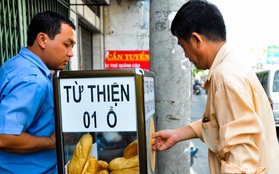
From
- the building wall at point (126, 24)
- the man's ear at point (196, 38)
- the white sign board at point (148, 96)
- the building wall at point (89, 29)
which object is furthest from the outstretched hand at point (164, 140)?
the building wall at point (126, 24)

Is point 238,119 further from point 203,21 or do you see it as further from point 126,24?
point 126,24

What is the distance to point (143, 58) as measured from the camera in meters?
6.75

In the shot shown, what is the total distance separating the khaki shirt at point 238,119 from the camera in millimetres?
1113

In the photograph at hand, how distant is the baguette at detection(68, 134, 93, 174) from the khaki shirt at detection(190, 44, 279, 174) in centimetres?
60

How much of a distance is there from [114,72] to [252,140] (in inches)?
26.6

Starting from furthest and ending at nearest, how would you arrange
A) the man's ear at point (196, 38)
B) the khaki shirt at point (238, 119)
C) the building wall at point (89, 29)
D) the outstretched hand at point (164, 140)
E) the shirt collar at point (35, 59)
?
the building wall at point (89, 29), the outstretched hand at point (164, 140), the shirt collar at point (35, 59), the man's ear at point (196, 38), the khaki shirt at point (238, 119)

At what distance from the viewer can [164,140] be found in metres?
1.78

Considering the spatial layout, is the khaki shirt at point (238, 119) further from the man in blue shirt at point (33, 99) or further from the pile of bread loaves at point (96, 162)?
the man in blue shirt at point (33, 99)

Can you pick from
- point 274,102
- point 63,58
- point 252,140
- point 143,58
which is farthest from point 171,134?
point 274,102

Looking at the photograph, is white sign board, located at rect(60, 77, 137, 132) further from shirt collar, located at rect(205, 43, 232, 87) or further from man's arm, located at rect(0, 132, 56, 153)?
shirt collar, located at rect(205, 43, 232, 87)

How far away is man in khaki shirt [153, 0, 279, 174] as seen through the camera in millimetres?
1116

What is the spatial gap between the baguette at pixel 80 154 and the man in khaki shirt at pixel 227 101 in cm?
60

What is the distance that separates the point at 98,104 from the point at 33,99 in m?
0.33

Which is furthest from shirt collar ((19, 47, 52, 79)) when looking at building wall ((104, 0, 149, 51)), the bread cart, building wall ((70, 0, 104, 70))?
building wall ((104, 0, 149, 51))
